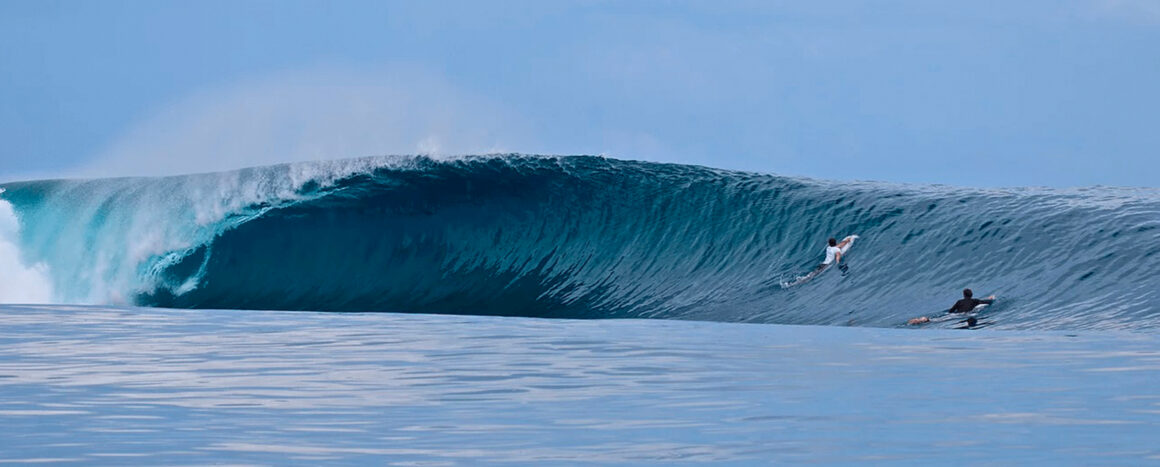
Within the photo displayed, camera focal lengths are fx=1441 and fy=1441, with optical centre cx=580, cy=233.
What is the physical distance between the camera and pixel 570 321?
1644cm

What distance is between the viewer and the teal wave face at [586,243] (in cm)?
1689

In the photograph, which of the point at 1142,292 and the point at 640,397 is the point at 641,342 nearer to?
the point at 640,397

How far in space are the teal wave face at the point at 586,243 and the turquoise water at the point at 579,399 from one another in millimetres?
4859

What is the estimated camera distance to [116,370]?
884cm

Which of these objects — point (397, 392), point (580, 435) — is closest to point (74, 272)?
point (397, 392)

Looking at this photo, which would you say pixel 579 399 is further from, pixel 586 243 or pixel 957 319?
pixel 586 243

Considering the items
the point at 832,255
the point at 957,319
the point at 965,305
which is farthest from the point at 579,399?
the point at 832,255

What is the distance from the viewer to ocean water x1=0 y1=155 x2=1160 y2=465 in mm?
5867

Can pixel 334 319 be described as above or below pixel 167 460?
above

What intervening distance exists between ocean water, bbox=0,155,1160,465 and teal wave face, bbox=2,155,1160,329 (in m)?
0.06

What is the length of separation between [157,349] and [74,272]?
17711 millimetres

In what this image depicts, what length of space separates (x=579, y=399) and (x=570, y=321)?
9.22 metres

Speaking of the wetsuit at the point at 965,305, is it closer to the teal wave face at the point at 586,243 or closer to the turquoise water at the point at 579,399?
the teal wave face at the point at 586,243

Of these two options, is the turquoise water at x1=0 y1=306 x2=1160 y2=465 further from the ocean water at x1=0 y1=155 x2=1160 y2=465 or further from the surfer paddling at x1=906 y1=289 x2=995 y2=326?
the surfer paddling at x1=906 y1=289 x2=995 y2=326
